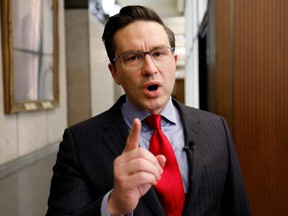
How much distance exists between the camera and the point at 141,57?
1.36m

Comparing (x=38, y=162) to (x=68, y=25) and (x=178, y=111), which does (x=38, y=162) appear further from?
(x=68, y=25)

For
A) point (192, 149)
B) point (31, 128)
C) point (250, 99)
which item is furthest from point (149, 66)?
point (31, 128)

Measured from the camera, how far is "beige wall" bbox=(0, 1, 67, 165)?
95.1 inches

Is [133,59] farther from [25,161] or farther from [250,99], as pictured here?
[25,161]

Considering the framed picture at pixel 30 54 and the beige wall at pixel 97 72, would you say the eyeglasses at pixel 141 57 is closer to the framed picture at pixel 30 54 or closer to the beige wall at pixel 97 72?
the framed picture at pixel 30 54

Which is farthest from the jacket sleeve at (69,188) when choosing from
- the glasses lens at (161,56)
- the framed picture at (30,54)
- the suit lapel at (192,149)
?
the framed picture at (30,54)

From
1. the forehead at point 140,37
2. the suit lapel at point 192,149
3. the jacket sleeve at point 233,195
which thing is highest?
the forehead at point 140,37

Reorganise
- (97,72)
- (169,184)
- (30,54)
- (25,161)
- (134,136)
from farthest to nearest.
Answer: (97,72), (30,54), (25,161), (169,184), (134,136)

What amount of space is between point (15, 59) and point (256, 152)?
Result: 1.78 metres

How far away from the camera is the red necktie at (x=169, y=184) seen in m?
1.31

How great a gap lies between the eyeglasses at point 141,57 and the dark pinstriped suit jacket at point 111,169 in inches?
9.2

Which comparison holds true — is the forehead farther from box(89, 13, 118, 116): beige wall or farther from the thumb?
box(89, 13, 118, 116): beige wall

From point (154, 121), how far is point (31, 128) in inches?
69.4

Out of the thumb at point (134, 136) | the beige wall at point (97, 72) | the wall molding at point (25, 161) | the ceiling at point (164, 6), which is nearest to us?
the thumb at point (134, 136)
